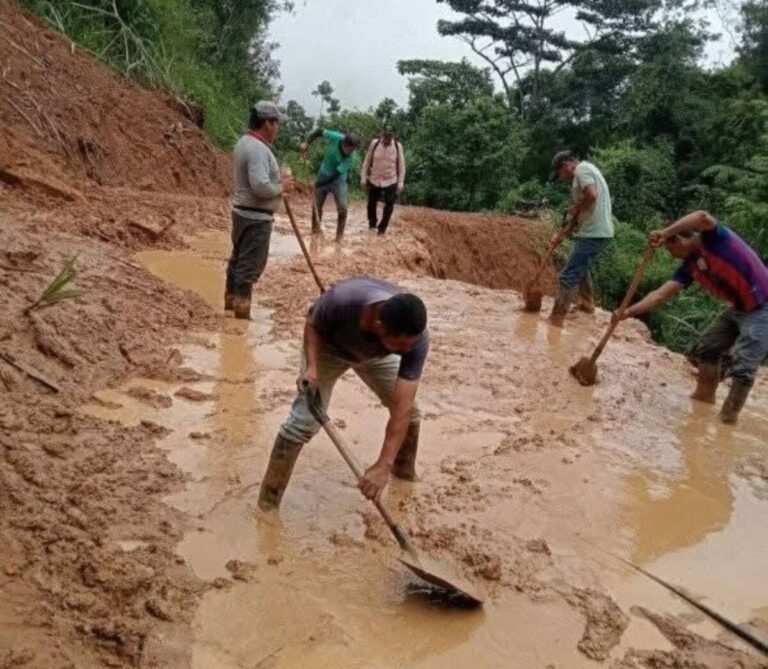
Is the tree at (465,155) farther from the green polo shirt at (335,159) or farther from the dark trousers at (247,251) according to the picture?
the dark trousers at (247,251)

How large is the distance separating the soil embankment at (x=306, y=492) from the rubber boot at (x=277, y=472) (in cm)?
12

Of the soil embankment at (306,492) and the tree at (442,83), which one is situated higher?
the tree at (442,83)

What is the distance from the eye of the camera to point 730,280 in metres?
5.22

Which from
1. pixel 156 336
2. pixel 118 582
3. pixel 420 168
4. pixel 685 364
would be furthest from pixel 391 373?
pixel 420 168

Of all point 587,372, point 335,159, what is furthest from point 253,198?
point 335,159

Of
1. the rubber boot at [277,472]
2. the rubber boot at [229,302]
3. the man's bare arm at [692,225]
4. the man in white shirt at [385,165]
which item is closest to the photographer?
the rubber boot at [277,472]

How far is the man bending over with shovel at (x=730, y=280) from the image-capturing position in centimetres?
513

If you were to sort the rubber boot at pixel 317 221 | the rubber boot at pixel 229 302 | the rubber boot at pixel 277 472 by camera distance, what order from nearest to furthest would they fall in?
the rubber boot at pixel 277 472 → the rubber boot at pixel 229 302 → the rubber boot at pixel 317 221

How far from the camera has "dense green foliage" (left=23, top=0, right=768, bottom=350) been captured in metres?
13.2

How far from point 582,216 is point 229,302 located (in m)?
3.42

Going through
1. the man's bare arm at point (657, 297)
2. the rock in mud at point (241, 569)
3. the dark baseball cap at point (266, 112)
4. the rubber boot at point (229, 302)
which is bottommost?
the rock in mud at point (241, 569)

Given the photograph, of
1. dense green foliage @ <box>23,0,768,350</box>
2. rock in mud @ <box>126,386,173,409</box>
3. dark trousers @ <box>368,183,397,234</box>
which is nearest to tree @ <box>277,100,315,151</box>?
dense green foliage @ <box>23,0,768,350</box>

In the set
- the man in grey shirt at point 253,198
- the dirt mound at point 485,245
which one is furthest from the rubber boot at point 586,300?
the dirt mound at point 485,245

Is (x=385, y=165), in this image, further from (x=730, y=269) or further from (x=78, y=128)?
(x=730, y=269)
